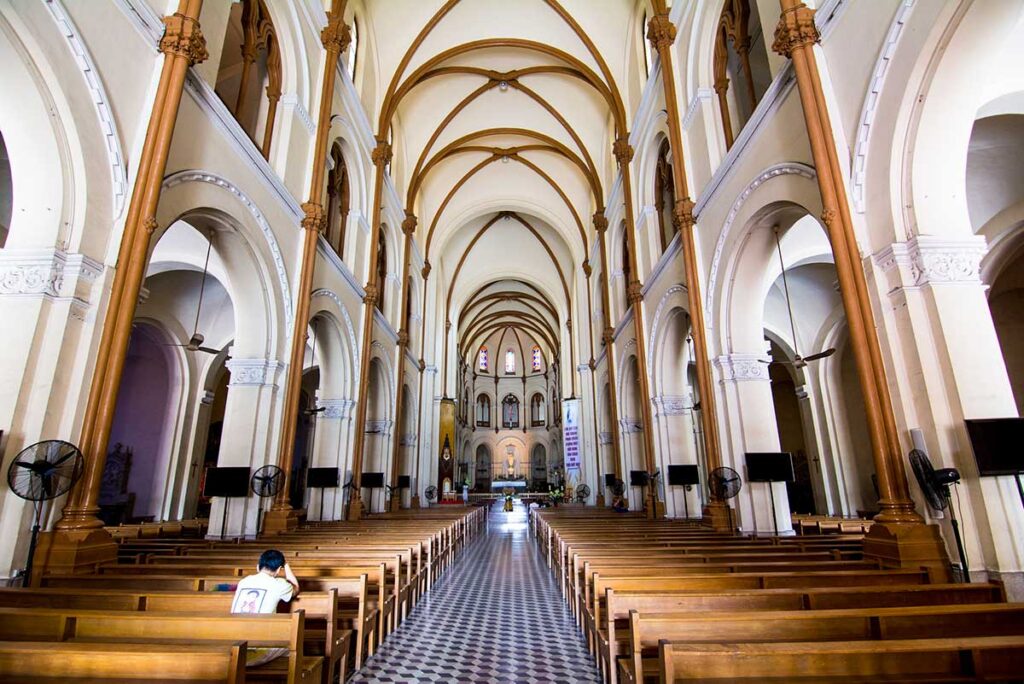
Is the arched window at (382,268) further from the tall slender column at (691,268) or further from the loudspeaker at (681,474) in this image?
the loudspeaker at (681,474)

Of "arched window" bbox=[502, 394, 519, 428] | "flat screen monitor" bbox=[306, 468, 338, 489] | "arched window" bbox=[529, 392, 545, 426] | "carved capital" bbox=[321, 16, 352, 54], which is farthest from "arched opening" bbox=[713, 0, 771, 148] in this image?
"arched window" bbox=[502, 394, 519, 428]

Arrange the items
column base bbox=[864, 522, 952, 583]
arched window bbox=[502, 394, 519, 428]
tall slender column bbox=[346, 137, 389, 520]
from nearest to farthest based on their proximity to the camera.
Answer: column base bbox=[864, 522, 952, 583]
tall slender column bbox=[346, 137, 389, 520]
arched window bbox=[502, 394, 519, 428]

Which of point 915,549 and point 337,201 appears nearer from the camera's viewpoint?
point 915,549

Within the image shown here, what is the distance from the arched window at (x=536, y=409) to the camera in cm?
4447

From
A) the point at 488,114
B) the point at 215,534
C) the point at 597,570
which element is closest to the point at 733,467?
the point at 597,570

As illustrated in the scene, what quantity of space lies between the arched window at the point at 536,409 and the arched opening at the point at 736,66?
35906mm

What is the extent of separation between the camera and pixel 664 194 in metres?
12.4

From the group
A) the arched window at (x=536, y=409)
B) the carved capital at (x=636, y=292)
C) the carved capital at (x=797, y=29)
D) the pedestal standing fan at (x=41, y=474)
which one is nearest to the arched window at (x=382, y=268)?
the carved capital at (x=636, y=292)

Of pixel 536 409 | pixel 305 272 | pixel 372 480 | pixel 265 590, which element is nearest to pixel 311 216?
pixel 305 272

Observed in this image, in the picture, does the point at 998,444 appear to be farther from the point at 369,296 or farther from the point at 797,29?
the point at 369,296

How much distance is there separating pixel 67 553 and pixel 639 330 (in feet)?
35.8

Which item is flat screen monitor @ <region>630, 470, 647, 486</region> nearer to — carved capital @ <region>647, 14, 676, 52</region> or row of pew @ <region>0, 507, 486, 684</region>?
row of pew @ <region>0, 507, 486, 684</region>

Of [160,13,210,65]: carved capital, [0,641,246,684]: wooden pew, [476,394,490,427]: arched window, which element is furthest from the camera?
[476,394,490,427]: arched window

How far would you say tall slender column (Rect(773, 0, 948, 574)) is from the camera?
430 cm
